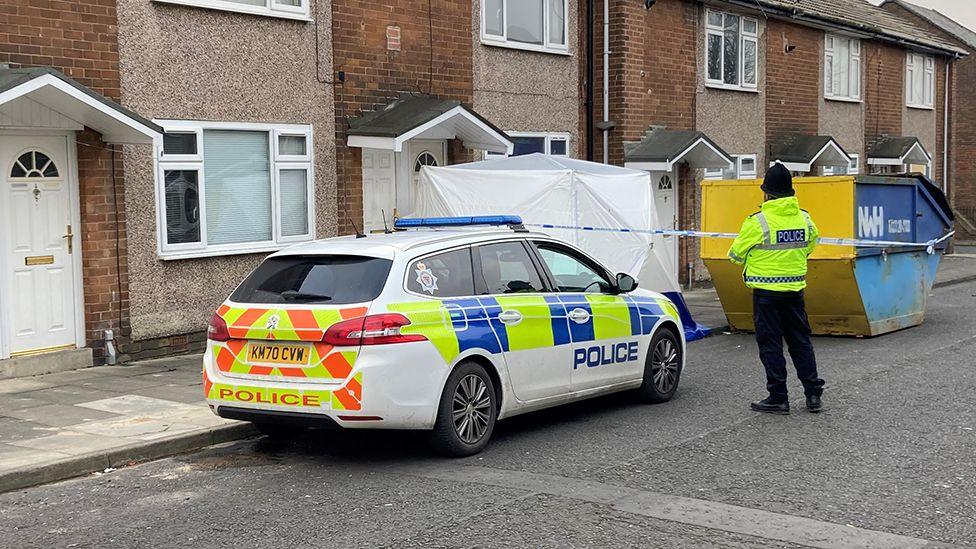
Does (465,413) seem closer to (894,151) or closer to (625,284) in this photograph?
(625,284)

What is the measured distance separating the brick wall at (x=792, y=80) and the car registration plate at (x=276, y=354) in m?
17.1

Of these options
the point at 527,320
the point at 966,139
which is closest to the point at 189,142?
the point at 527,320

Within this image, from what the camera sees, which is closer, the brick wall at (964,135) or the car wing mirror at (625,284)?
the car wing mirror at (625,284)

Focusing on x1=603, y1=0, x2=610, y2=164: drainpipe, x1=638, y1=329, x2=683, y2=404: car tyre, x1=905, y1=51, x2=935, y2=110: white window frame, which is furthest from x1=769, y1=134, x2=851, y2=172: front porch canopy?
x1=638, y1=329, x2=683, y2=404: car tyre

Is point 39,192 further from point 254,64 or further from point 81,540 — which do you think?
point 81,540

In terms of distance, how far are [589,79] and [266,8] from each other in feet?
22.8

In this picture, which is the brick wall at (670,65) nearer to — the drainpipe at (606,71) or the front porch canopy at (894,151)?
the drainpipe at (606,71)

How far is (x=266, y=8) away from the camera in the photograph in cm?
1281

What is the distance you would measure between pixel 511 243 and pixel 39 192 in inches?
205

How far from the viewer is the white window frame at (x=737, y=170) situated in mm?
20844

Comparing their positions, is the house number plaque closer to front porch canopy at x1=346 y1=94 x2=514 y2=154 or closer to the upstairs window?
front porch canopy at x1=346 y1=94 x2=514 y2=154

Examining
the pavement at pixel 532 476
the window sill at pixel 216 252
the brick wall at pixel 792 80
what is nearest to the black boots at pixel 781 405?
the pavement at pixel 532 476

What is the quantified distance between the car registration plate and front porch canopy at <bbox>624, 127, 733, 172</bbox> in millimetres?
11844

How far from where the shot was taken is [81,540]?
5.71m
